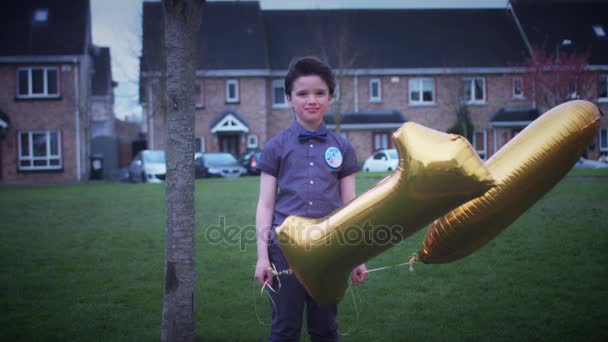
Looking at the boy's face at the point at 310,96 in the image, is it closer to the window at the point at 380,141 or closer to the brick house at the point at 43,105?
the brick house at the point at 43,105

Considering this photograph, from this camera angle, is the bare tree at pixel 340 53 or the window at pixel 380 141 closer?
the bare tree at pixel 340 53

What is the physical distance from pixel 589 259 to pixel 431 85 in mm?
29061

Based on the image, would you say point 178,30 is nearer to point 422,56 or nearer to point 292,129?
point 292,129

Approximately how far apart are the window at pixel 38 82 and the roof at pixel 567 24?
28.6m

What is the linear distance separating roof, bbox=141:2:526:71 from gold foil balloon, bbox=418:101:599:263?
29.7 metres

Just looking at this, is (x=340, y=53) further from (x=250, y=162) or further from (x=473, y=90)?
(x=473, y=90)

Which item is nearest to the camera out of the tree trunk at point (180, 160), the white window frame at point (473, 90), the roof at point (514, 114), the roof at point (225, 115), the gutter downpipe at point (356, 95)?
the tree trunk at point (180, 160)

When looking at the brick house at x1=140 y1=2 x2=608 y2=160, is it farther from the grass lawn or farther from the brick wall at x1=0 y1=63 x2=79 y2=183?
the grass lawn

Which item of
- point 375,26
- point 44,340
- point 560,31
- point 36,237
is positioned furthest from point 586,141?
point 560,31

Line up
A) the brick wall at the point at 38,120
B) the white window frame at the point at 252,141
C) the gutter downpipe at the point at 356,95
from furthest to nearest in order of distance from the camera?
the gutter downpipe at the point at 356,95 → the white window frame at the point at 252,141 → the brick wall at the point at 38,120

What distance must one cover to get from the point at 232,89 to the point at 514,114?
1766 centimetres

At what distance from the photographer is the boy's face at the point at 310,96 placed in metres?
2.69

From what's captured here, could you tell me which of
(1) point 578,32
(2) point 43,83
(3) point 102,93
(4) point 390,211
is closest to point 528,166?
(4) point 390,211

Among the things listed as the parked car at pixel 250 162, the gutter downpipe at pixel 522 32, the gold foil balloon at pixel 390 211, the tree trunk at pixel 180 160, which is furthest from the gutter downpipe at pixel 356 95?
the gold foil balloon at pixel 390 211
